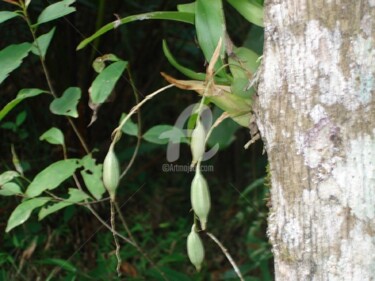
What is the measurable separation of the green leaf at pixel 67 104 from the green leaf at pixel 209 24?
0.34 meters

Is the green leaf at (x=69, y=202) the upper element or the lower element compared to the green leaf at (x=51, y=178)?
lower

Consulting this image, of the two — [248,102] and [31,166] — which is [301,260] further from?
[31,166]

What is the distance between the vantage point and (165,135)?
1.41 meters

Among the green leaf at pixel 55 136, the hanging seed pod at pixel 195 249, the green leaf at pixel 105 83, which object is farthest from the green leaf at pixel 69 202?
the hanging seed pod at pixel 195 249

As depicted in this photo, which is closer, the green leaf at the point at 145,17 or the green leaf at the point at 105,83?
the green leaf at the point at 145,17

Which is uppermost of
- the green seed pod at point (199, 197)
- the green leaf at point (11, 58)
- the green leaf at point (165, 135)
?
the green leaf at point (11, 58)

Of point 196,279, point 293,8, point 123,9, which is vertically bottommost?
point 196,279

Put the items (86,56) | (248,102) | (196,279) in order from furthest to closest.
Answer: (86,56) → (196,279) → (248,102)

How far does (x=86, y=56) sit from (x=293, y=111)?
1.24 metres

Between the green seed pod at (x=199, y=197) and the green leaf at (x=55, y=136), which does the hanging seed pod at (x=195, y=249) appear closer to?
the green seed pod at (x=199, y=197)

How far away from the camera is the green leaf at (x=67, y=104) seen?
4.33ft

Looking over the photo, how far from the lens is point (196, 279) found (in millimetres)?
1842

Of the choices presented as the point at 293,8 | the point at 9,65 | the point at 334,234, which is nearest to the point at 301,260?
the point at 334,234

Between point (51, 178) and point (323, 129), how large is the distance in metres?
0.67
